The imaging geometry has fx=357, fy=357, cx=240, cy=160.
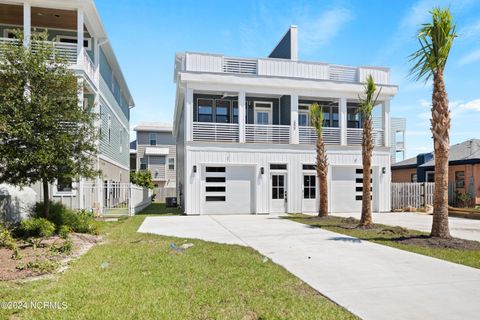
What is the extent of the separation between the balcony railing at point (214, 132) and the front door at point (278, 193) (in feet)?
9.60

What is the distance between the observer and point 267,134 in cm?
1861

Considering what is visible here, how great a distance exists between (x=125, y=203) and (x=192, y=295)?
44.1 feet

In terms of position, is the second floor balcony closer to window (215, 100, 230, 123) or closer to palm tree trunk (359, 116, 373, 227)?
window (215, 100, 230, 123)

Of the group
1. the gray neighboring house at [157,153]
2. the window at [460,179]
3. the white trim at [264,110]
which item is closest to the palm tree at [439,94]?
the white trim at [264,110]

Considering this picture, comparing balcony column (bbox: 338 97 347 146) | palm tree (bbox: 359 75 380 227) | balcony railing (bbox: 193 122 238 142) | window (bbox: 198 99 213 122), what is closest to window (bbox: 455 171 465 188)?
balcony column (bbox: 338 97 347 146)

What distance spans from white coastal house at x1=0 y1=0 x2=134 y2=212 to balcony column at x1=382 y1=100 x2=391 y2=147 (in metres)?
14.2

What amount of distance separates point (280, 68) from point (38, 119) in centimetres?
1242

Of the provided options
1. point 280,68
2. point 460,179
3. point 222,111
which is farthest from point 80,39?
point 460,179

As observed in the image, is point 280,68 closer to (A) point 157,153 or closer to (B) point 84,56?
(B) point 84,56

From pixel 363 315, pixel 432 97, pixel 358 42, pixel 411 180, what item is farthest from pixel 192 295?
pixel 411 180

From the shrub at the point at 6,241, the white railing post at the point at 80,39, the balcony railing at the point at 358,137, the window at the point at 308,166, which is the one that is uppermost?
the white railing post at the point at 80,39

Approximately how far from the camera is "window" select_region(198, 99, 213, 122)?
19436 millimetres

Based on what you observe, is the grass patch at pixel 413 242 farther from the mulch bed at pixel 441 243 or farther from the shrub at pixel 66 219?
the shrub at pixel 66 219

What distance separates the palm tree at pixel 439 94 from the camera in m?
9.25
